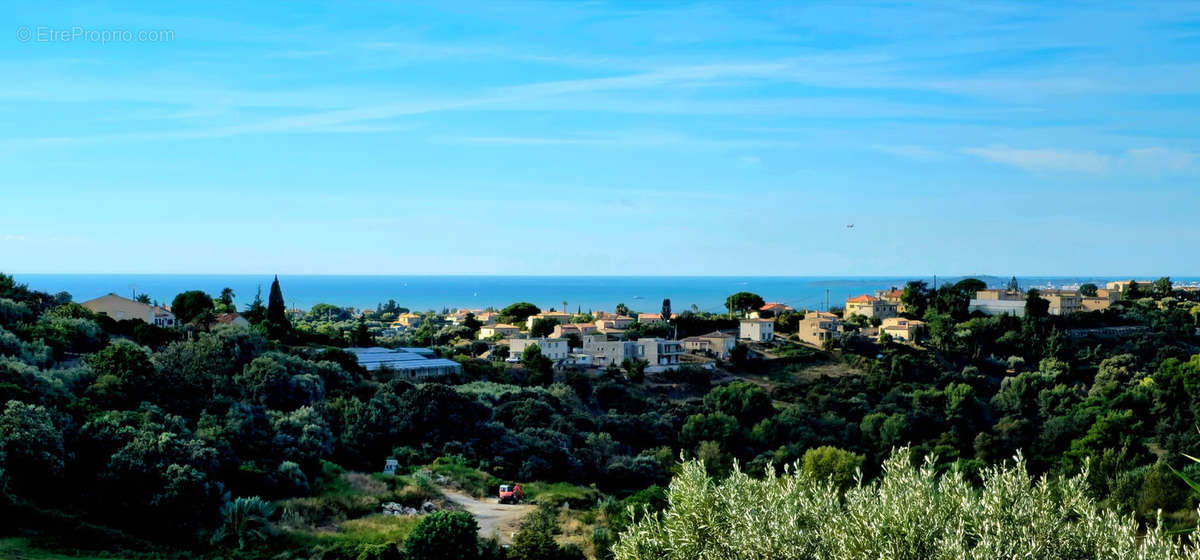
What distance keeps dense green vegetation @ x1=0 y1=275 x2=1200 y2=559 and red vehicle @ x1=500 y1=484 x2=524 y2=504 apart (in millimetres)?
918

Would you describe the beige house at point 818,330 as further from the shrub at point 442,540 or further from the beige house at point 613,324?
the shrub at point 442,540

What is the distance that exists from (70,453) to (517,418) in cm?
1730

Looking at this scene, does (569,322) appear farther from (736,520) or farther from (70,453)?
(736,520)

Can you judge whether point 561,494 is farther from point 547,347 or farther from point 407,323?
point 407,323

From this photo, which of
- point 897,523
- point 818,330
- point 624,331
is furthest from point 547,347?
point 897,523

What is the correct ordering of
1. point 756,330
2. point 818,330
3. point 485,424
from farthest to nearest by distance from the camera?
point 756,330 → point 818,330 → point 485,424

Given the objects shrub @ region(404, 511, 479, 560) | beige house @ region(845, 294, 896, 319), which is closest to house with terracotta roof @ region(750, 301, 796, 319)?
beige house @ region(845, 294, 896, 319)

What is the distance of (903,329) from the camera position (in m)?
67.5

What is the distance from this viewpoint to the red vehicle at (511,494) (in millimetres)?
25812

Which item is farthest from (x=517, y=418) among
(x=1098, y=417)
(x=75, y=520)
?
(x=1098, y=417)

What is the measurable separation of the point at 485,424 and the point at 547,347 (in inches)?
923

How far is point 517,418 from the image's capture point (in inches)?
1449

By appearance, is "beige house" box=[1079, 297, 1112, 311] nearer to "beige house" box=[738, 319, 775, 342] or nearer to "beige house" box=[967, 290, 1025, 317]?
"beige house" box=[967, 290, 1025, 317]

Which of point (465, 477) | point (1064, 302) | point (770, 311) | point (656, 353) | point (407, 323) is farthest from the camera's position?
point (407, 323)
